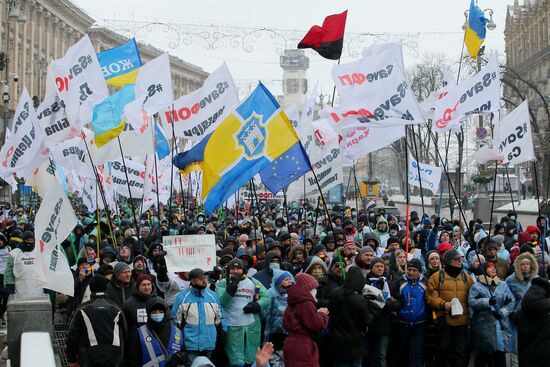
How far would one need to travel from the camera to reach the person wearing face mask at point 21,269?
12.2 metres

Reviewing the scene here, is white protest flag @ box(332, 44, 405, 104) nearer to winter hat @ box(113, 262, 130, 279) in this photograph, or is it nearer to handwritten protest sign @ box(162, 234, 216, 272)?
handwritten protest sign @ box(162, 234, 216, 272)

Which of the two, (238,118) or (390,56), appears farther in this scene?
(390,56)

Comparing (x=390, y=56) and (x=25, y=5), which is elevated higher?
(x=25, y=5)

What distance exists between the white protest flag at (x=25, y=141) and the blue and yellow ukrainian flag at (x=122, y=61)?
1.82m

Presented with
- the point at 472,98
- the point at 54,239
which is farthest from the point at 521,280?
the point at 54,239

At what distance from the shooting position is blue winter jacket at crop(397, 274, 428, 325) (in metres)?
9.85

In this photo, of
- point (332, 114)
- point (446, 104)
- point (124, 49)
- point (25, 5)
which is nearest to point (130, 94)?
point (124, 49)

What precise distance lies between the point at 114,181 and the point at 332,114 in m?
5.86

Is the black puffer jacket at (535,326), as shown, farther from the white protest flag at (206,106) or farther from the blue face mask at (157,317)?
the white protest flag at (206,106)

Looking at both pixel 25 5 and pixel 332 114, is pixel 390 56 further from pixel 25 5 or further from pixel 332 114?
pixel 25 5

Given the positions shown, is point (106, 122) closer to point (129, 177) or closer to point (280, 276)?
point (280, 276)

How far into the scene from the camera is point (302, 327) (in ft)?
26.6

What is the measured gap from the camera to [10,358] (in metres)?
8.63

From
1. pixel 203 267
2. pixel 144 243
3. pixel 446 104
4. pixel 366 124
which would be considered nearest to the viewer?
pixel 203 267
